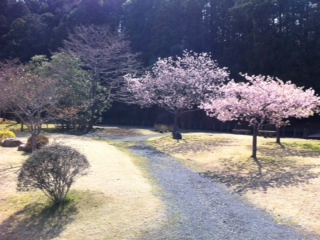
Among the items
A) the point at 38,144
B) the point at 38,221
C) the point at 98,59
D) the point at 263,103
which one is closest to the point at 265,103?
the point at 263,103

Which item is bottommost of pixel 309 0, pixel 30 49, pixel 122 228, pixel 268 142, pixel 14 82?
pixel 122 228

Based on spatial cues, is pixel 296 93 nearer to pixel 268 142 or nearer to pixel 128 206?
pixel 268 142

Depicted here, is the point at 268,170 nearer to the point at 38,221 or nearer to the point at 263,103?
the point at 263,103

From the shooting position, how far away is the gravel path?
5.80 m

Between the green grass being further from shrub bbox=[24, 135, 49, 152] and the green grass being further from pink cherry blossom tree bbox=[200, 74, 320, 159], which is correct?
shrub bbox=[24, 135, 49, 152]

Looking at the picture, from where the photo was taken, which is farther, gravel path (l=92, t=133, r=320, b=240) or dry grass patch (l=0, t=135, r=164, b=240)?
dry grass patch (l=0, t=135, r=164, b=240)

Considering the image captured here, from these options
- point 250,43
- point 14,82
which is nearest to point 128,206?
point 14,82

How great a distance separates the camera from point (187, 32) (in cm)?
3130

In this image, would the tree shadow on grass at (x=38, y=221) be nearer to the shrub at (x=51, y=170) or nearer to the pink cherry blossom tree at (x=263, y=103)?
the shrub at (x=51, y=170)

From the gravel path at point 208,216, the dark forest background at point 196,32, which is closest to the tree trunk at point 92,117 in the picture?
the dark forest background at point 196,32

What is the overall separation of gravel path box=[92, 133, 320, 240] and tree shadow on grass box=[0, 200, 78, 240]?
1861mm

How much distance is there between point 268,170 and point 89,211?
6.48 meters

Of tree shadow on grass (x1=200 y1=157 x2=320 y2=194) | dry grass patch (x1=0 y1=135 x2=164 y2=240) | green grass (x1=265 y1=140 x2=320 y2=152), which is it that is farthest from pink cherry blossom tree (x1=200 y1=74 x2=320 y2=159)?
dry grass patch (x1=0 y1=135 x2=164 y2=240)

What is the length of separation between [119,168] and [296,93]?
781 centimetres
